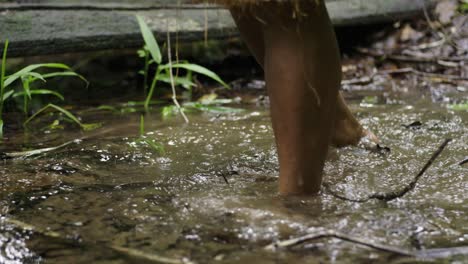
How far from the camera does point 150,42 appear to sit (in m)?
3.55

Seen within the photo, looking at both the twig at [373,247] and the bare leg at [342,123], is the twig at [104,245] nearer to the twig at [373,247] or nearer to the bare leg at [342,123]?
the twig at [373,247]

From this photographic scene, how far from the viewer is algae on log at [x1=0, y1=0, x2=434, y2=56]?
340 centimetres

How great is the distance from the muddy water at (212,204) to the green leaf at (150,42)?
37.8 inches

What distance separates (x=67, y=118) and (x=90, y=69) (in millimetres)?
967

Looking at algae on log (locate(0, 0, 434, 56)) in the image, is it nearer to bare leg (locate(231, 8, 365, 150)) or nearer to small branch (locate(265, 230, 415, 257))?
bare leg (locate(231, 8, 365, 150))

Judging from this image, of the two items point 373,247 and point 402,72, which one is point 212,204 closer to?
point 373,247

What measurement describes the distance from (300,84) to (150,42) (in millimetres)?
2145

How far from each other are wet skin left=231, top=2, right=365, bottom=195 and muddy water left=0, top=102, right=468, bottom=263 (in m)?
0.10

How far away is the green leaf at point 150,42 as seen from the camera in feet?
11.6

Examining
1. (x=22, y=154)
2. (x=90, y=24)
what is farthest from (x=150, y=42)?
(x=22, y=154)

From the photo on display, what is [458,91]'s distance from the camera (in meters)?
4.06

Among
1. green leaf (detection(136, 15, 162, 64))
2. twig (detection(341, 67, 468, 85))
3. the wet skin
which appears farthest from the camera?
twig (detection(341, 67, 468, 85))

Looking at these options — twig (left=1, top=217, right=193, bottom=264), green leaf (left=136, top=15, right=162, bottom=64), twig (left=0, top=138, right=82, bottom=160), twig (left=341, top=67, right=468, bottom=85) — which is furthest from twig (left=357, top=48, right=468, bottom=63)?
twig (left=1, top=217, right=193, bottom=264)

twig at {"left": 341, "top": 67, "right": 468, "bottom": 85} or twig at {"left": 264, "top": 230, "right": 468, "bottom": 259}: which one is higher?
twig at {"left": 264, "top": 230, "right": 468, "bottom": 259}
